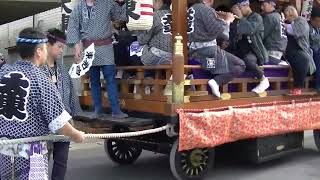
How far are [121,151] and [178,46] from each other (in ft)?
7.26

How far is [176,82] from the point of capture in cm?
473

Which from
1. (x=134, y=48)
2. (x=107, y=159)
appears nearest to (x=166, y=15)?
(x=134, y=48)

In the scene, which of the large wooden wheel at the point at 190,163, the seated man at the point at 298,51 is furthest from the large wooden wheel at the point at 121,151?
the seated man at the point at 298,51

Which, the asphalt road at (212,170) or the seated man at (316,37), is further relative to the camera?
the seated man at (316,37)

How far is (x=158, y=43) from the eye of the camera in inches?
210

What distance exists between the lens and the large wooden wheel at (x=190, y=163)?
16.6 feet

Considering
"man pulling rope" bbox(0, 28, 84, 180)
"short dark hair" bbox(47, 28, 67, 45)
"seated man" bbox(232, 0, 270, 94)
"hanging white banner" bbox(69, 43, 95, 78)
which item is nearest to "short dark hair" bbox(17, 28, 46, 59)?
"man pulling rope" bbox(0, 28, 84, 180)

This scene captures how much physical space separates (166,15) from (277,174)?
2452 mm

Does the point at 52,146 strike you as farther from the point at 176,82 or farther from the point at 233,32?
the point at 233,32

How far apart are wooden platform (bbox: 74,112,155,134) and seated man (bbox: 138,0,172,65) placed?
2.34 ft

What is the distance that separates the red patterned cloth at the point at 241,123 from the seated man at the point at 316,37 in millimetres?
457

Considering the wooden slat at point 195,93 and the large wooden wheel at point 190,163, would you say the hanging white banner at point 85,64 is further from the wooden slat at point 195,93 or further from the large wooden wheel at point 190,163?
the large wooden wheel at point 190,163

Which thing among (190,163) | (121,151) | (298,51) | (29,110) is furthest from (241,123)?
(29,110)

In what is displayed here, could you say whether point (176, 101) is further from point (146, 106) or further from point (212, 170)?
point (212, 170)
